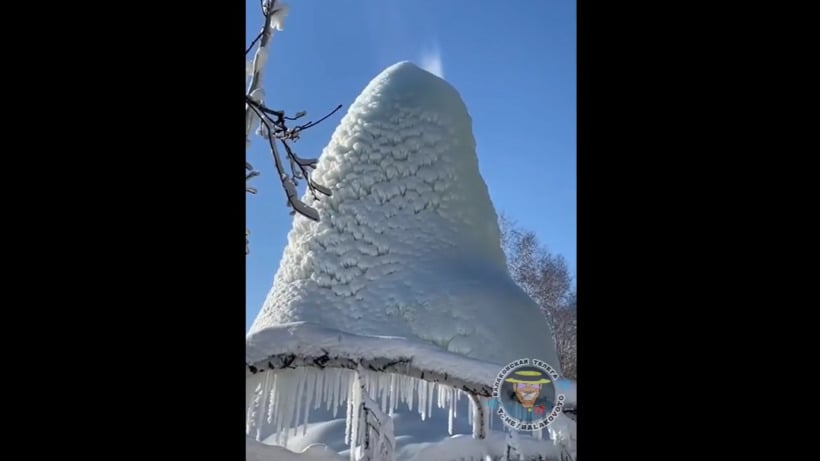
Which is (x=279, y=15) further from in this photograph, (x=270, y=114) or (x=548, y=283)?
(x=548, y=283)

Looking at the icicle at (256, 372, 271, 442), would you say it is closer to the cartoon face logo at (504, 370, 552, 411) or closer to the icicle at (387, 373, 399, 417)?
the icicle at (387, 373, 399, 417)

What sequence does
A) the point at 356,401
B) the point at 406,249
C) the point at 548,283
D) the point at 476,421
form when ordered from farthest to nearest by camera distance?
the point at 548,283 < the point at 406,249 < the point at 476,421 < the point at 356,401

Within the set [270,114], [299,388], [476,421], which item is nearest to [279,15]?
[270,114]

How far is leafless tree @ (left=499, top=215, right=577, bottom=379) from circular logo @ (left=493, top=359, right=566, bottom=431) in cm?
779

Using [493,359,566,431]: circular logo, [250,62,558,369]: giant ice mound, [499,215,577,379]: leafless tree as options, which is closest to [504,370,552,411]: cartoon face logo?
[493,359,566,431]: circular logo

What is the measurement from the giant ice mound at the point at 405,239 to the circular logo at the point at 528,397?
2.68 meters

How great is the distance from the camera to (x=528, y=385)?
7.36 feet

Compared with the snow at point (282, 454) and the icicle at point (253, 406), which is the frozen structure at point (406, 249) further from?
the icicle at point (253, 406)

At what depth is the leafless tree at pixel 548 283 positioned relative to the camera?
1018 centimetres

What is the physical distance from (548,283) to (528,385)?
8.43 m

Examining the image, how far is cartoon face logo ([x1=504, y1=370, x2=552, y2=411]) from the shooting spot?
7.14 feet
